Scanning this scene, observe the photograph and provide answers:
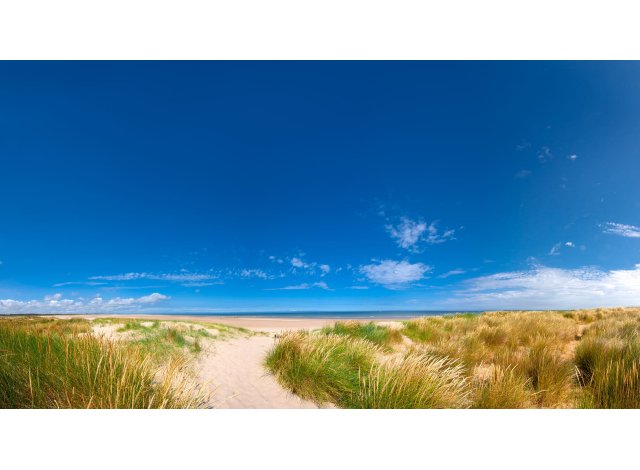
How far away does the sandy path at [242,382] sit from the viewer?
3.13 m

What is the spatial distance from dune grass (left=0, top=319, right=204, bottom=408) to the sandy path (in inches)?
12.3

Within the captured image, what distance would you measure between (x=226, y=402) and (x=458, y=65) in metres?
4.54

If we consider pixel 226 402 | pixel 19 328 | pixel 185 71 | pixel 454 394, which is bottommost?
pixel 226 402

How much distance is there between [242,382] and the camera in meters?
3.59

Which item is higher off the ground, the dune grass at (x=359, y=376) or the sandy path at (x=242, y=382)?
the dune grass at (x=359, y=376)

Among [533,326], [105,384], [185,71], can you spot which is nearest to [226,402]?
[105,384]

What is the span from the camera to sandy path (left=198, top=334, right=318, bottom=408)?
313cm

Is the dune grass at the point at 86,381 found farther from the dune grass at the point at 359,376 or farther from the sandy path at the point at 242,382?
the dune grass at the point at 359,376

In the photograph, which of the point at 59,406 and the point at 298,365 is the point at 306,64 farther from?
the point at 59,406

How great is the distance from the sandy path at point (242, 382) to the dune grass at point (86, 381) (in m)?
0.31

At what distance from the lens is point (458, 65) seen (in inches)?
159

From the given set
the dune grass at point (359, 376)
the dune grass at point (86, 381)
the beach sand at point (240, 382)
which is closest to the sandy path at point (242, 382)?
A: the beach sand at point (240, 382)
